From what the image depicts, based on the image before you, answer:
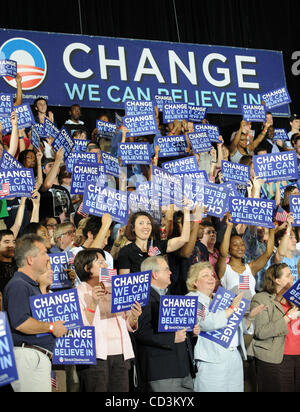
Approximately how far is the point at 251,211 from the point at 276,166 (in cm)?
105

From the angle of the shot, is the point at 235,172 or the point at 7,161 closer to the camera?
the point at 7,161

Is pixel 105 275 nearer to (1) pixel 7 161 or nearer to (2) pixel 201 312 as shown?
(2) pixel 201 312

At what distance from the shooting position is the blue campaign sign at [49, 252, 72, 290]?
544 cm

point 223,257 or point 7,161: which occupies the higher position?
point 7,161

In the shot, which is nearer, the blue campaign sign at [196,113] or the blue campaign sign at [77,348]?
the blue campaign sign at [77,348]

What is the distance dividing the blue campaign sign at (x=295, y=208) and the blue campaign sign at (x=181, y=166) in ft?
3.11

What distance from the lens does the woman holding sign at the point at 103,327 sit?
4.98 m

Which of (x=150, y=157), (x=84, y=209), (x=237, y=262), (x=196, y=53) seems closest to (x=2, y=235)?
(x=84, y=209)

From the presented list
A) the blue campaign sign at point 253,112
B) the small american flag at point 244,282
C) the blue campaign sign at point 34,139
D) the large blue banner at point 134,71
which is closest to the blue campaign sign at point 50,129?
the blue campaign sign at point 34,139

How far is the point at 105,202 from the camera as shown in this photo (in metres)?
6.15

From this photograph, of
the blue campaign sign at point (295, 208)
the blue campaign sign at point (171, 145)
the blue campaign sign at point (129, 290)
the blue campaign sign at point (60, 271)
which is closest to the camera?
the blue campaign sign at point (129, 290)

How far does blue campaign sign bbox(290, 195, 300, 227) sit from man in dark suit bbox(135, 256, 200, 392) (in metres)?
2.25

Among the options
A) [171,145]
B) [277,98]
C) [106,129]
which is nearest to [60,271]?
[171,145]

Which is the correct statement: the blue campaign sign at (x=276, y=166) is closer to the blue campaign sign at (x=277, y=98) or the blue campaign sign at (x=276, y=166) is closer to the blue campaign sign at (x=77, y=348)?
the blue campaign sign at (x=277, y=98)
